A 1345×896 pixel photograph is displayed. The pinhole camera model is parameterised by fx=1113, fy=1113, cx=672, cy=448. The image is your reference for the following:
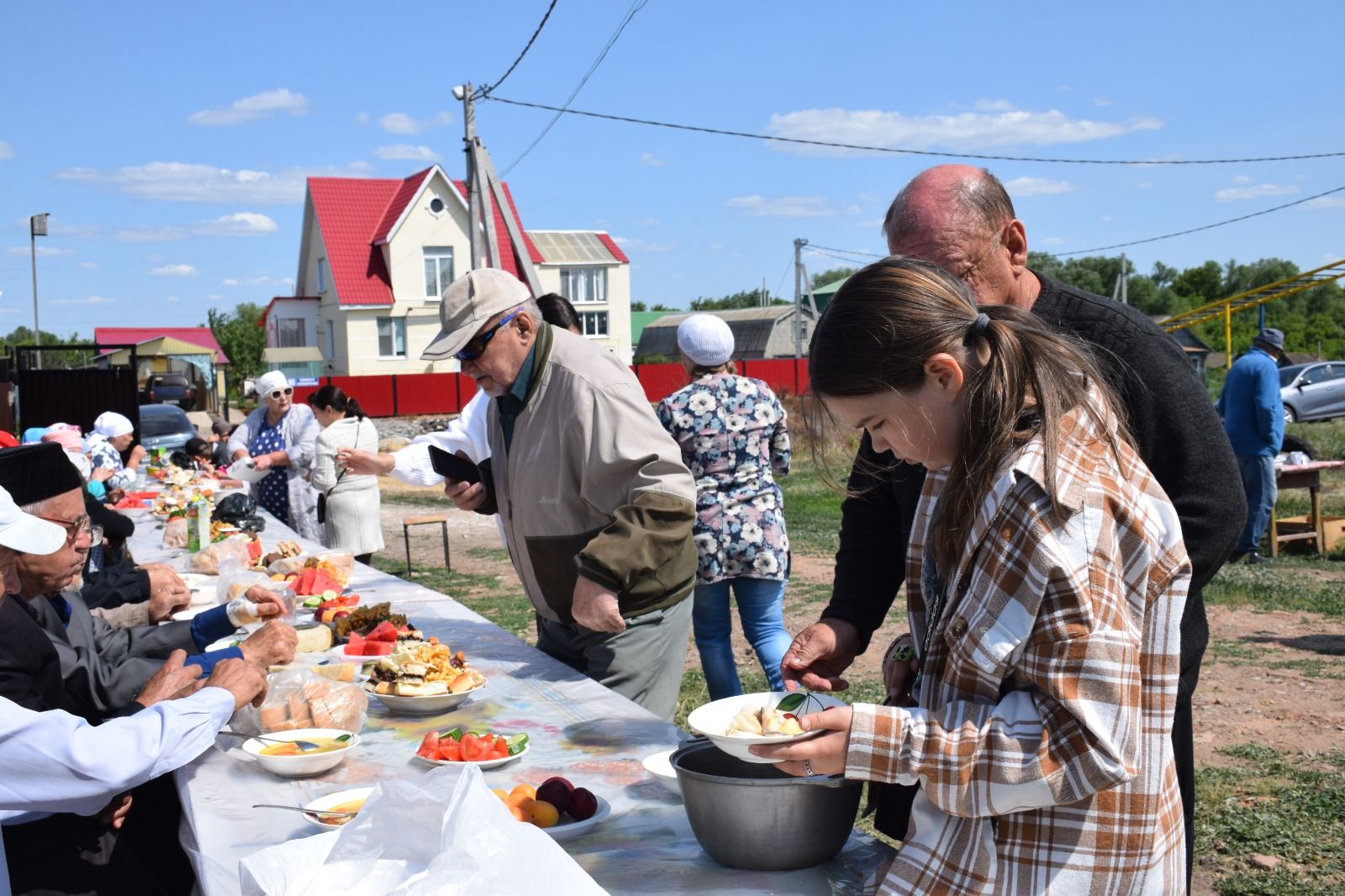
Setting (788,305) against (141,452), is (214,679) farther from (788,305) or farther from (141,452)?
(788,305)

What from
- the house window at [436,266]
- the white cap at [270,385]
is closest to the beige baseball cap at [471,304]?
the white cap at [270,385]

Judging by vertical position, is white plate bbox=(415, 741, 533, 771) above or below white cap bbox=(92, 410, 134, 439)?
below

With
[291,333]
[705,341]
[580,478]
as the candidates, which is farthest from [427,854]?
[291,333]

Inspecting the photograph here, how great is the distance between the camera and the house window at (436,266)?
121ft

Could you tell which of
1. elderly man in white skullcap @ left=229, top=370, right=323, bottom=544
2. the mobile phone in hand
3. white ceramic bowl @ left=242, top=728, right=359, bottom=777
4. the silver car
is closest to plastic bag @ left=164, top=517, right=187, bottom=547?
elderly man in white skullcap @ left=229, top=370, right=323, bottom=544

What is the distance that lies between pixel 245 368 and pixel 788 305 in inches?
1227

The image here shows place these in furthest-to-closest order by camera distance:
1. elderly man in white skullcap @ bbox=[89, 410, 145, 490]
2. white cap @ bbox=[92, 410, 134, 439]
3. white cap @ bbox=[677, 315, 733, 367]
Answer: white cap @ bbox=[92, 410, 134, 439]
elderly man in white skullcap @ bbox=[89, 410, 145, 490]
white cap @ bbox=[677, 315, 733, 367]

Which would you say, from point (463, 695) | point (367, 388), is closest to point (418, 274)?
point (367, 388)

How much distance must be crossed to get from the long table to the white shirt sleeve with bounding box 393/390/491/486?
3.81 ft

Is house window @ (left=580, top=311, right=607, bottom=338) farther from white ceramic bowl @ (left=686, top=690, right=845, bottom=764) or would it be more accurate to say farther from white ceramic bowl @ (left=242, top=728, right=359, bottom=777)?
white ceramic bowl @ (left=686, top=690, right=845, bottom=764)

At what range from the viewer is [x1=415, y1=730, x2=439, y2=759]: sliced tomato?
7.82ft

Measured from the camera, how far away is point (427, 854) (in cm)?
158

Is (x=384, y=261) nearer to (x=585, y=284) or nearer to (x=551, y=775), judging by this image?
(x=585, y=284)

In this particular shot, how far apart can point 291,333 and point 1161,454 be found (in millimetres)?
41882
